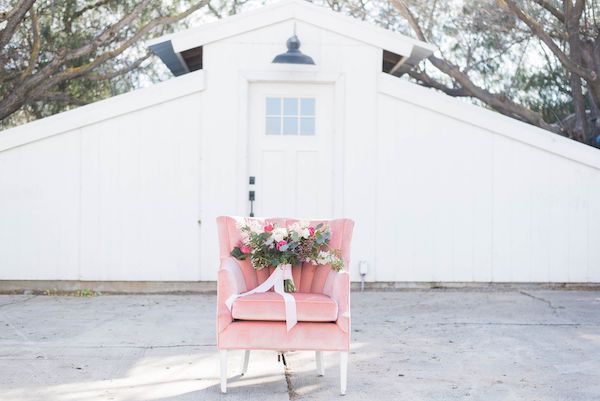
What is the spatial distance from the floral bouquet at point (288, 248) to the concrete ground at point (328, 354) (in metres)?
0.70

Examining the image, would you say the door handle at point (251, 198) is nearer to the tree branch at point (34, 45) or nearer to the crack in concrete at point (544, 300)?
the crack in concrete at point (544, 300)

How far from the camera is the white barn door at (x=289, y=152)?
30.5 ft

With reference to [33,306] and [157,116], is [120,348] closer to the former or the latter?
[33,306]

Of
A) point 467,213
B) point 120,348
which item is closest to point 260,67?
point 467,213

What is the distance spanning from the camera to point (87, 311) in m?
7.86

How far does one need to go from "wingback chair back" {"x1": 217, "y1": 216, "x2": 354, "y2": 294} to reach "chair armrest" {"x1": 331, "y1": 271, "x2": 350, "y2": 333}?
24 centimetres

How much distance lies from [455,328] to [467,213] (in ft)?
8.49

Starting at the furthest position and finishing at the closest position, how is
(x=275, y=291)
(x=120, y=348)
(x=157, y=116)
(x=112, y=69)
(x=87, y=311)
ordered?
1. (x=112, y=69)
2. (x=157, y=116)
3. (x=87, y=311)
4. (x=120, y=348)
5. (x=275, y=291)

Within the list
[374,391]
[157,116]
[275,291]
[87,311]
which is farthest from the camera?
[157,116]

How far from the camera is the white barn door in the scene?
928 centimetres

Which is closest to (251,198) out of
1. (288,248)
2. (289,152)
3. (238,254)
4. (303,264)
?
(289,152)

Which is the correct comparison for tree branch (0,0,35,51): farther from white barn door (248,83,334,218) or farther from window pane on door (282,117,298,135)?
window pane on door (282,117,298,135)

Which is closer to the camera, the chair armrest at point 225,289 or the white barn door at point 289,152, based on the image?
the chair armrest at point 225,289

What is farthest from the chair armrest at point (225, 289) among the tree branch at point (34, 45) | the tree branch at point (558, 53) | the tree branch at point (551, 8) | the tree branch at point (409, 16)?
the tree branch at point (409, 16)
